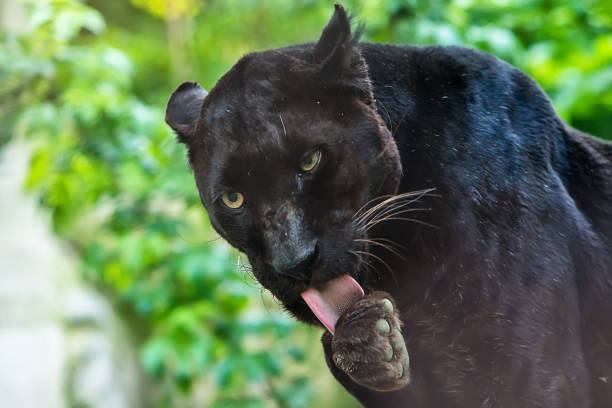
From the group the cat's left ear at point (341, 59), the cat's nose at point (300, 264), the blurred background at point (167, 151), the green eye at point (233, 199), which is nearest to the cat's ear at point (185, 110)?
the green eye at point (233, 199)

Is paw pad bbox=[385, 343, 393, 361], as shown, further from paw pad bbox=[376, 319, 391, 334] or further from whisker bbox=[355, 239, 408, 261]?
whisker bbox=[355, 239, 408, 261]

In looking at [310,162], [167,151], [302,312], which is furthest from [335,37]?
[167,151]

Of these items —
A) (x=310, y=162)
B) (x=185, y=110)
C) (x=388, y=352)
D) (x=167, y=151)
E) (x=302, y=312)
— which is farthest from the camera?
(x=167, y=151)

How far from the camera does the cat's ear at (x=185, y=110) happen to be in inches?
84.6

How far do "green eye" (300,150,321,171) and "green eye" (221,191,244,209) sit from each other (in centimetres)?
19

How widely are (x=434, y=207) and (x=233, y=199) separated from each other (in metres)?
0.50

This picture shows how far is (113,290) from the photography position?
6.38 metres

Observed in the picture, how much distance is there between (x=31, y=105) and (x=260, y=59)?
2.86m

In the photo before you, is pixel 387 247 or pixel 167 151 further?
pixel 167 151

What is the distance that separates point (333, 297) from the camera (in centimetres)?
181

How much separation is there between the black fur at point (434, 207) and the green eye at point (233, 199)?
19 mm

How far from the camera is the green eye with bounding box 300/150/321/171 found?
180 centimetres

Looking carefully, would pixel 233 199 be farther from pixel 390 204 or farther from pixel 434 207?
pixel 434 207

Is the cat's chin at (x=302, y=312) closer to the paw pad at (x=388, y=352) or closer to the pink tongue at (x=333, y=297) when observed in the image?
the pink tongue at (x=333, y=297)
